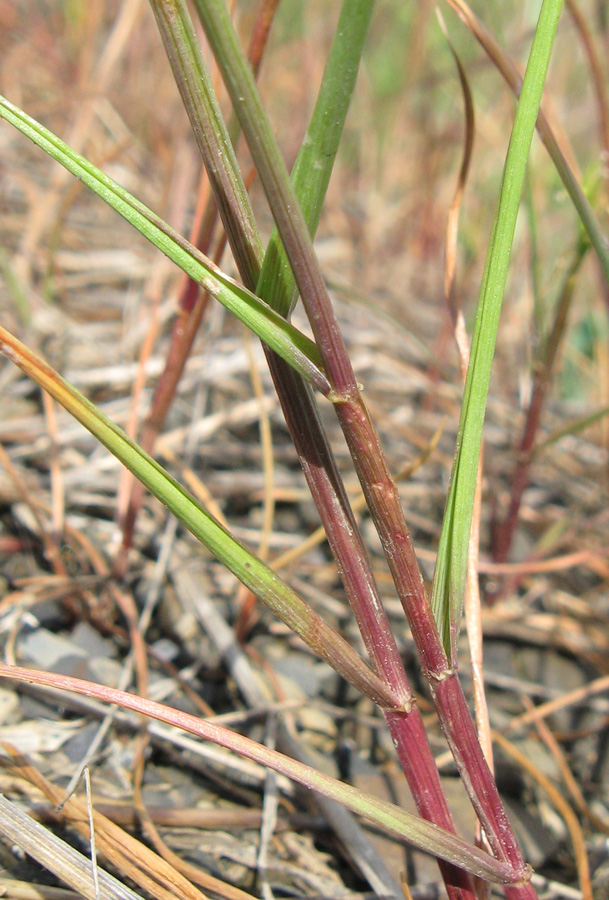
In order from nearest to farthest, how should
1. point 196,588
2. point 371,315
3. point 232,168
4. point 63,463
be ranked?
point 232,168
point 196,588
point 63,463
point 371,315

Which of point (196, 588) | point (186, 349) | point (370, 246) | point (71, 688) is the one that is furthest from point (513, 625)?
point (370, 246)

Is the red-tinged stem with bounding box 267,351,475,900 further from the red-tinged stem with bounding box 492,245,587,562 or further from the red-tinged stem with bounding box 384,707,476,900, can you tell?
the red-tinged stem with bounding box 492,245,587,562

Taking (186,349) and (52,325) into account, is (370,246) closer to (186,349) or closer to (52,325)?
(52,325)

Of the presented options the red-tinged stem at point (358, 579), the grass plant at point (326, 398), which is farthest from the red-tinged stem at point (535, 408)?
the red-tinged stem at point (358, 579)

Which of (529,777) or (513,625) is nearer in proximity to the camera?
(529,777)

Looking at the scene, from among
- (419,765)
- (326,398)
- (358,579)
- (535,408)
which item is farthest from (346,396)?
(535,408)

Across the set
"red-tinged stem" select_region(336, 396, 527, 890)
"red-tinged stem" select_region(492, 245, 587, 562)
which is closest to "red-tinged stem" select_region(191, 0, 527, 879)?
"red-tinged stem" select_region(336, 396, 527, 890)

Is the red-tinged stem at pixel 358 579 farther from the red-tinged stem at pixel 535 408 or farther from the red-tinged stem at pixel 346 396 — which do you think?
the red-tinged stem at pixel 535 408

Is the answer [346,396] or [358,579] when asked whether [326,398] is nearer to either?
[346,396]
